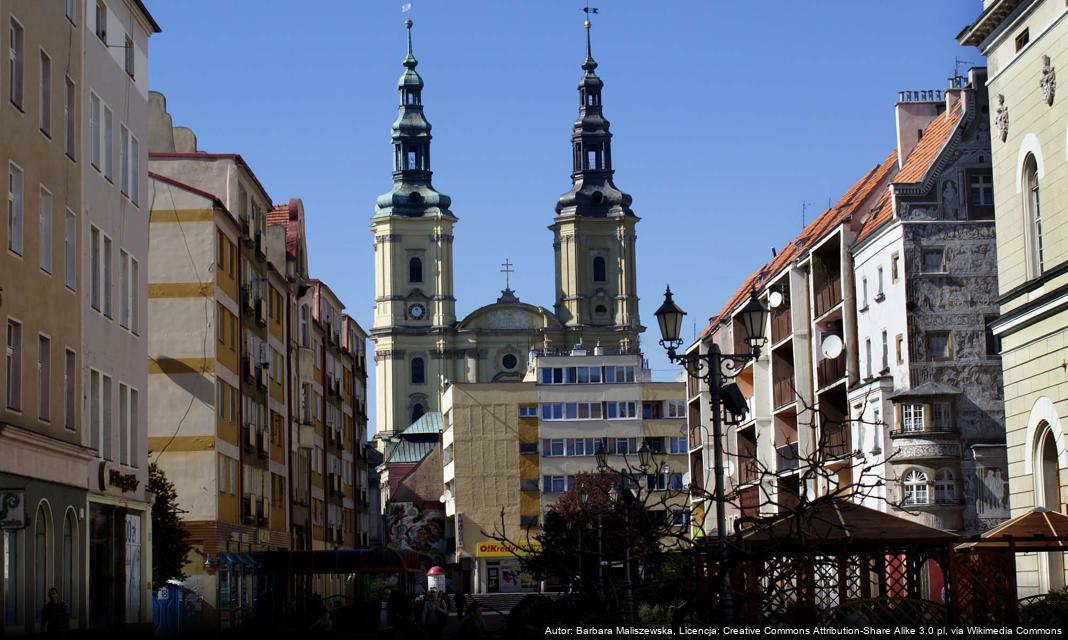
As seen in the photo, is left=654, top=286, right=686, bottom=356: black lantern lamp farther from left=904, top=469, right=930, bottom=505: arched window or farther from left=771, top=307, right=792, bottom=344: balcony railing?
left=771, top=307, right=792, bottom=344: balcony railing

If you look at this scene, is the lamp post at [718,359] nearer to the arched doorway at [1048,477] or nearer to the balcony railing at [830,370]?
the arched doorway at [1048,477]

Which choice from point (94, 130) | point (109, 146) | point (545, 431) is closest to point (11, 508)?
point (94, 130)

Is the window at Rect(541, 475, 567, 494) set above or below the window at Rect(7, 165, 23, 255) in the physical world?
below

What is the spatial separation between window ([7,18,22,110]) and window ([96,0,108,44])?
6.87 meters

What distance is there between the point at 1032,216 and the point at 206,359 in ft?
85.1

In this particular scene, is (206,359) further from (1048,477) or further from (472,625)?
(1048,477)

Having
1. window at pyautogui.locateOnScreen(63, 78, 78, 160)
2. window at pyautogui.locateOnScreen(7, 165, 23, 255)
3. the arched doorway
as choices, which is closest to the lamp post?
the arched doorway

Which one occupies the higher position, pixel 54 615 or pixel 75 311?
pixel 75 311

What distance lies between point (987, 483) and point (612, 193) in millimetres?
118847

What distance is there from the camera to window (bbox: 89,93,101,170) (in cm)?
3575

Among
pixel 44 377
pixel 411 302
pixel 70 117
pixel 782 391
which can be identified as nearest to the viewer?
pixel 44 377

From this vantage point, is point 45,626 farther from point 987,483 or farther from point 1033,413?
point 987,483

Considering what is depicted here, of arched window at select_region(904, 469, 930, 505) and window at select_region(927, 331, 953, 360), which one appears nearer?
arched window at select_region(904, 469, 930, 505)

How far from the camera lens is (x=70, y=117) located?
33938 millimetres
